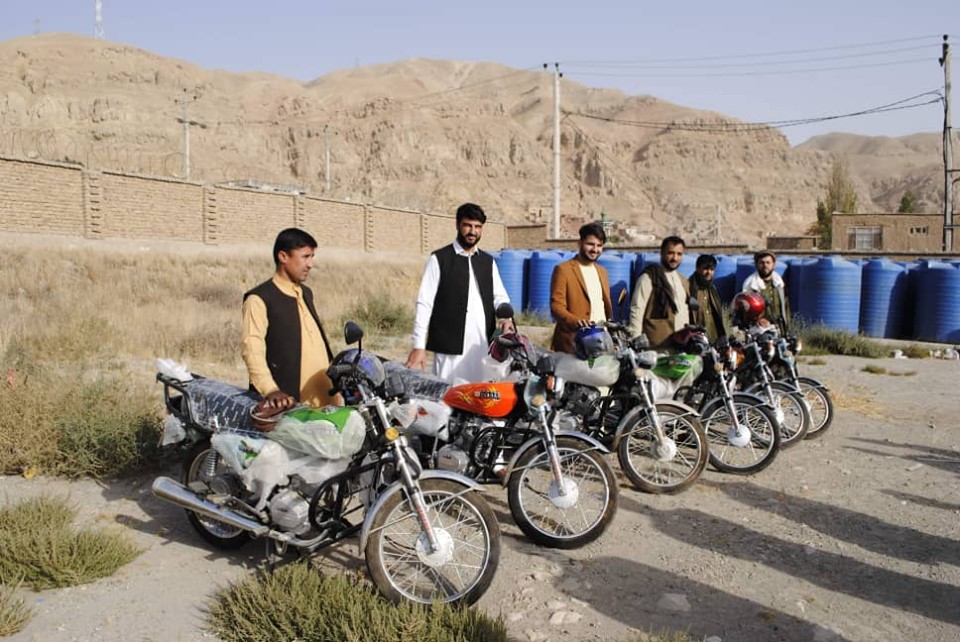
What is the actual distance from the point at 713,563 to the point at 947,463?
318cm

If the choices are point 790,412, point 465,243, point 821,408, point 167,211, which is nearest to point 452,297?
point 465,243

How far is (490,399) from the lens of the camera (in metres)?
4.30

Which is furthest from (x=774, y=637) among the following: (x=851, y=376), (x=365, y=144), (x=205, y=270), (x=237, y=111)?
(x=237, y=111)

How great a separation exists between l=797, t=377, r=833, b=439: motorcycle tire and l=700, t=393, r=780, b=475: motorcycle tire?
1.18 m

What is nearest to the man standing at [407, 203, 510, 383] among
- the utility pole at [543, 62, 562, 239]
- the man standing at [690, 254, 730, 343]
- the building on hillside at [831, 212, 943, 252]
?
the man standing at [690, 254, 730, 343]

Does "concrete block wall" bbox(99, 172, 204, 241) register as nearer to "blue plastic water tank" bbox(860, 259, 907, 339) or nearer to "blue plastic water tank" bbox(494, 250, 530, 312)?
"blue plastic water tank" bbox(494, 250, 530, 312)

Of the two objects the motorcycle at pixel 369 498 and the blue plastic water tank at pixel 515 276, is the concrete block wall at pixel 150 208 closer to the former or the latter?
the blue plastic water tank at pixel 515 276

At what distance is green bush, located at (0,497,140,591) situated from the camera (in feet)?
12.0

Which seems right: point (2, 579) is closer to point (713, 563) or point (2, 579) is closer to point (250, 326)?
point (250, 326)

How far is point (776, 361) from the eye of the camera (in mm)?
6680

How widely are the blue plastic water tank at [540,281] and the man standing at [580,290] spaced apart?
964 cm

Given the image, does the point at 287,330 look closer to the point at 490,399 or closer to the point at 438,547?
the point at 490,399

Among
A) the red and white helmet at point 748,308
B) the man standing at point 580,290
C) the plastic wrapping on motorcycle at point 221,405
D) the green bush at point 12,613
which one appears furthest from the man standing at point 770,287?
the green bush at point 12,613

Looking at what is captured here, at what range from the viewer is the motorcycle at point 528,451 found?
A: 13.5 ft
